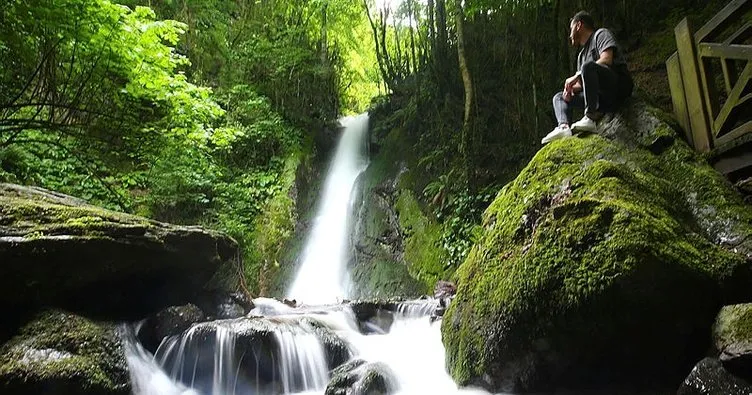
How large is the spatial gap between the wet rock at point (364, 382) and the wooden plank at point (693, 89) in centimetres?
359

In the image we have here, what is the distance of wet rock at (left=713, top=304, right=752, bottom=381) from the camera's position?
2.37 meters

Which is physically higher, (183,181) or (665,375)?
(183,181)

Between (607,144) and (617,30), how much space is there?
251 inches

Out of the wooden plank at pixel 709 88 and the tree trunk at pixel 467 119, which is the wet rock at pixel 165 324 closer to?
the tree trunk at pixel 467 119

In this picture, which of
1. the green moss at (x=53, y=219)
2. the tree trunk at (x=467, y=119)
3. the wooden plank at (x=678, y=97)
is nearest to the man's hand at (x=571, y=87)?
the wooden plank at (x=678, y=97)

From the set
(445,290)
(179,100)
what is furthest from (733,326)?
Answer: (179,100)

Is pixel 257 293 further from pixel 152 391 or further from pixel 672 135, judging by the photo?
pixel 672 135

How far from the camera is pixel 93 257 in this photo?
13.6 ft

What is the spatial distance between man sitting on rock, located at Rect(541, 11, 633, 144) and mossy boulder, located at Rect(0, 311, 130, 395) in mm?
4784

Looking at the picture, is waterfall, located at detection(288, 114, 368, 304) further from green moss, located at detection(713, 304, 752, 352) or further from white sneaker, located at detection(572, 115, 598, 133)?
green moss, located at detection(713, 304, 752, 352)

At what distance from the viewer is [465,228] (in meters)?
8.09

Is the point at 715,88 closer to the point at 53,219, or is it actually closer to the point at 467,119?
the point at 467,119

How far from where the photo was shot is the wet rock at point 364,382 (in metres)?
3.62

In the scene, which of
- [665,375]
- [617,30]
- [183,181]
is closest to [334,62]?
[183,181]
